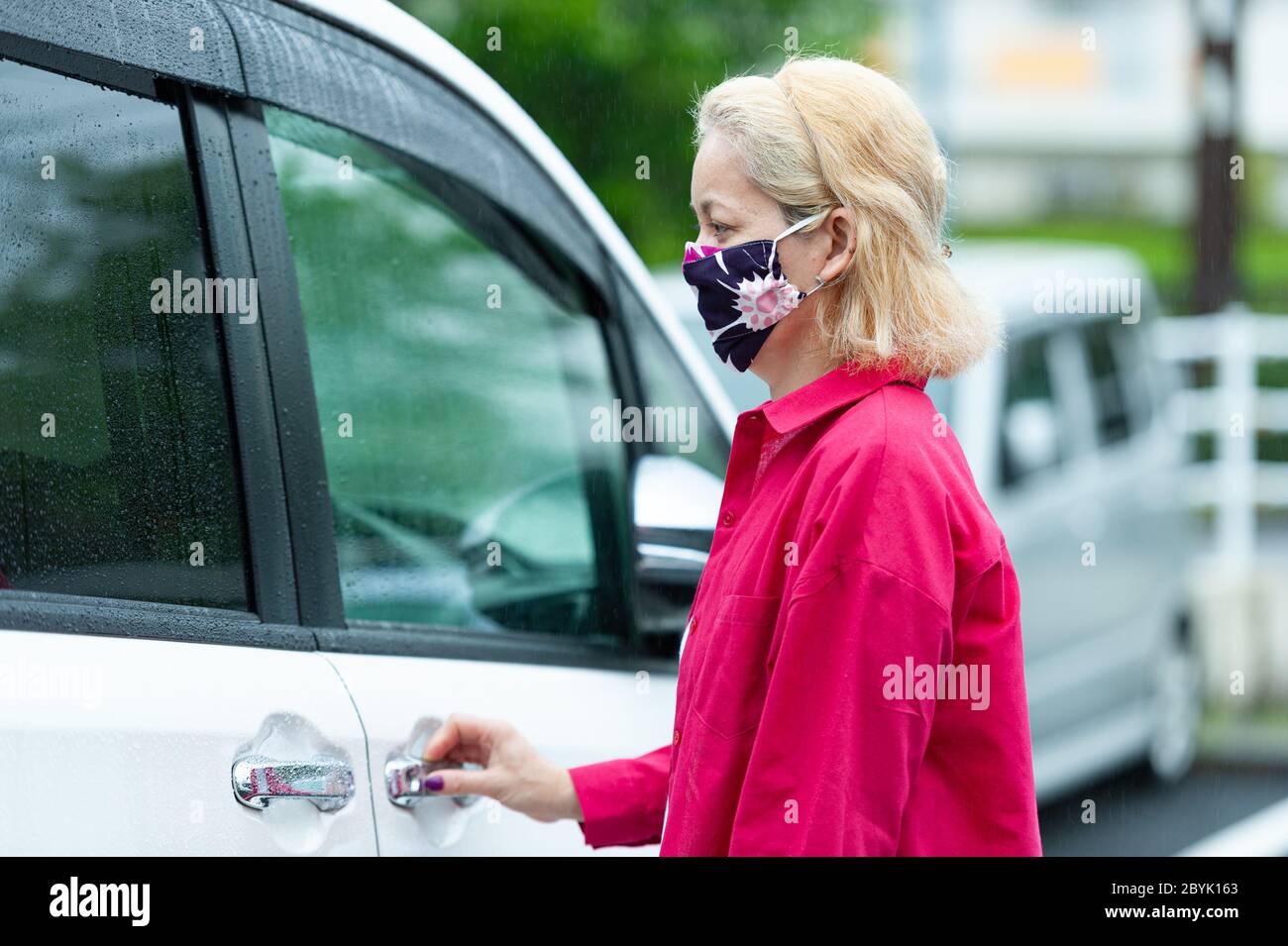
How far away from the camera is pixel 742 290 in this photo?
2.01 meters

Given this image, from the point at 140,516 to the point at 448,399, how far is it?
86 centimetres

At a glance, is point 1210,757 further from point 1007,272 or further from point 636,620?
point 636,620

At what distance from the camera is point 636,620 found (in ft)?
9.10

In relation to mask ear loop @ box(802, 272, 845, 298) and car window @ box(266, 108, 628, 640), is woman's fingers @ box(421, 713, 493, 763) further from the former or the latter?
mask ear loop @ box(802, 272, 845, 298)

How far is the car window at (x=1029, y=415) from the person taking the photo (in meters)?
5.90

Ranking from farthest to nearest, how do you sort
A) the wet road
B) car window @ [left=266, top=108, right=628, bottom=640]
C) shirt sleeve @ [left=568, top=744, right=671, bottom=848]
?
the wet road → car window @ [left=266, top=108, right=628, bottom=640] → shirt sleeve @ [left=568, top=744, right=671, bottom=848]

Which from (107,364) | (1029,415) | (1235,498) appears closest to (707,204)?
(107,364)

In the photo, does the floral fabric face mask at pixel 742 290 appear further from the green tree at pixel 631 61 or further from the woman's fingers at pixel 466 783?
the green tree at pixel 631 61

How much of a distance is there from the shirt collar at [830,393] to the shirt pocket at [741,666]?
22 centimetres

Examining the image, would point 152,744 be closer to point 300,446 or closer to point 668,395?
point 300,446

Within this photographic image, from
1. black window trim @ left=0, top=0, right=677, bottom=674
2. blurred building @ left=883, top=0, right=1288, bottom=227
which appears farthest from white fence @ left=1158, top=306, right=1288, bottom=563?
blurred building @ left=883, top=0, right=1288, bottom=227

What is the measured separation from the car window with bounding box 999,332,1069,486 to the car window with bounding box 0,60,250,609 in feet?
13.9

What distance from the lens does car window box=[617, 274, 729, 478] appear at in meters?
2.90
